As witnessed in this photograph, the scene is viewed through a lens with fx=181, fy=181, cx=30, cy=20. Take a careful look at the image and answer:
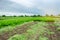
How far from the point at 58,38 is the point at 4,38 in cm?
286

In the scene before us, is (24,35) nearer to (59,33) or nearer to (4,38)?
(4,38)

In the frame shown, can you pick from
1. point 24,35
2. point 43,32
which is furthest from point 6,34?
point 43,32

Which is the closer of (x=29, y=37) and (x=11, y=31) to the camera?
(x=29, y=37)

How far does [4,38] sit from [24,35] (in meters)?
1.06

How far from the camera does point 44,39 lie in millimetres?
9211

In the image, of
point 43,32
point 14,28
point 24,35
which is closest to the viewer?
point 24,35

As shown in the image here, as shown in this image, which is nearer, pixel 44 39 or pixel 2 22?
pixel 44 39

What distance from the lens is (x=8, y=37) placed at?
9602mm

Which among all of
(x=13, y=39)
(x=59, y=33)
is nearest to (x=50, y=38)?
(x=59, y=33)

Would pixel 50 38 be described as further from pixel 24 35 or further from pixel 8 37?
pixel 8 37

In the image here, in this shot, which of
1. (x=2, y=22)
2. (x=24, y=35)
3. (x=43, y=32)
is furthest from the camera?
(x=2, y=22)

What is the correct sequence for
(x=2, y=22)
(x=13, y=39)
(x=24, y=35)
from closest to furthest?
(x=13, y=39) → (x=24, y=35) → (x=2, y=22)

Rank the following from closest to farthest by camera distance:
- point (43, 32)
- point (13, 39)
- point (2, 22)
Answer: point (13, 39) < point (43, 32) < point (2, 22)

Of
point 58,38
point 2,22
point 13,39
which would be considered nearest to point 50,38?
point 58,38
